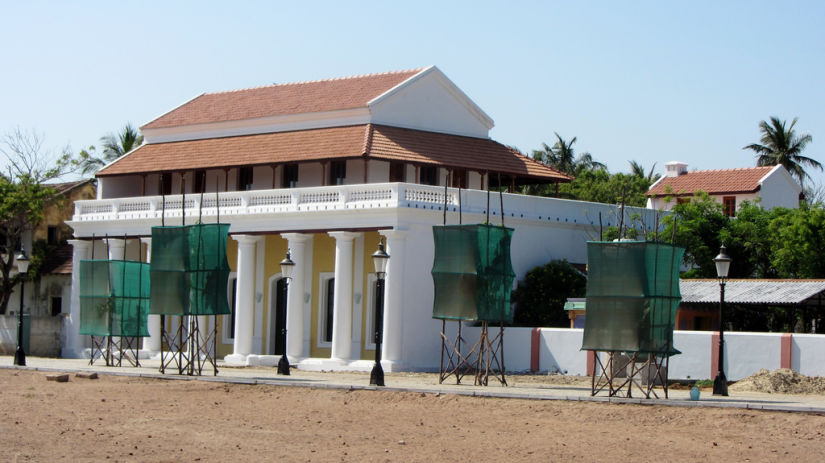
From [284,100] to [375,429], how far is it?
25870 millimetres

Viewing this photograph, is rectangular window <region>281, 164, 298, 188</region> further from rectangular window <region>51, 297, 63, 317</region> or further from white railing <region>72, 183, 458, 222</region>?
Result: rectangular window <region>51, 297, 63, 317</region>

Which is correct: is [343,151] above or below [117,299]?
above

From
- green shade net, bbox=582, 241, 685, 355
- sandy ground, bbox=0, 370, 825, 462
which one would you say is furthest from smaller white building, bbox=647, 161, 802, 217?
sandy ground, bbox=0, 370, 825, 462

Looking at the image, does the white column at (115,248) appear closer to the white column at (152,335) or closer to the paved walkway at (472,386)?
the white column at (152,335)

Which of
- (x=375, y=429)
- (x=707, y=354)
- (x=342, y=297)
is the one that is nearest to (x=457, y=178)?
(x=342, y=297)

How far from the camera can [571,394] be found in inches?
1118

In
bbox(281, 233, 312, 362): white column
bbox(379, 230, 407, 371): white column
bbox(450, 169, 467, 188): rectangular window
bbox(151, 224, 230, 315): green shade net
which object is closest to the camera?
bbox(151, 224, 230, 315): green shade net

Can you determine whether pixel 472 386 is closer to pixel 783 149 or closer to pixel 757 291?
pixel 757 291

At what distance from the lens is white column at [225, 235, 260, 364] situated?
4319cm

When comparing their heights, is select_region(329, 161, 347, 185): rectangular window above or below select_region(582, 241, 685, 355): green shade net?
above

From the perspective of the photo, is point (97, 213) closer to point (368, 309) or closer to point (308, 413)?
point (368, 309)

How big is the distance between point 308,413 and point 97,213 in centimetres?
2434

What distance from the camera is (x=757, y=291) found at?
35969 mm

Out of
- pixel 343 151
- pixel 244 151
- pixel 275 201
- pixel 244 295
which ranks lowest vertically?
pixel 244 295
